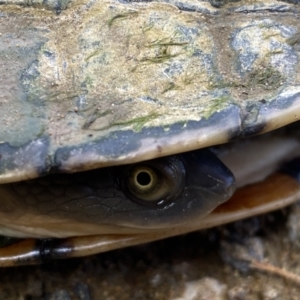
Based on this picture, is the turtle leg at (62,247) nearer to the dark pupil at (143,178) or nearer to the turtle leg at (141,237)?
the turtle leg at (141,237)

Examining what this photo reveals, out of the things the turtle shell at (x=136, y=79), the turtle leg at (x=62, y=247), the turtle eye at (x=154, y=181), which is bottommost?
the turtle leg at (x=62, y=247)

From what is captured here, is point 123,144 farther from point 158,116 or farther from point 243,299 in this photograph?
point 243,299

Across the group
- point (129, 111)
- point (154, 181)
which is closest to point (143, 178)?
point (154, 181)

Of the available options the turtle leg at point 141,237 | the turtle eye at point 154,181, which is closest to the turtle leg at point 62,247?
the turtle leg at point 141,237

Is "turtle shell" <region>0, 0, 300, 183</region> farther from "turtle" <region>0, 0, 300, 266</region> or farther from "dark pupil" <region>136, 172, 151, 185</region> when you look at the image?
"dark pupil" <region>136, 172, 151, 185</region>

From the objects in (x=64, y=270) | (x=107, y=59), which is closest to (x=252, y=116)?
(x=107, y=59)

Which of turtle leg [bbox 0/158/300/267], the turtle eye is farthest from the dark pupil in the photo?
turtle leg [bbox 0/158/300/267]

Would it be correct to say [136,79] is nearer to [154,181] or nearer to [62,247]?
[154,181]
